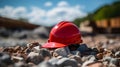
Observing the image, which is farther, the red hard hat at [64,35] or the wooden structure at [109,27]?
the wooden structure at [109,27]

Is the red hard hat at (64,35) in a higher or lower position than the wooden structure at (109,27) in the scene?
lower

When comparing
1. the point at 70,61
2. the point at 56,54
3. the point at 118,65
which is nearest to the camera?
the point at 70,61

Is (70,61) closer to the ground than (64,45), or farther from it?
closer to the ground

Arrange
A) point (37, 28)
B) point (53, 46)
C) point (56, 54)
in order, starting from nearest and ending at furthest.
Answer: point (56, 54) → point (53, 46) → point (37, 28)

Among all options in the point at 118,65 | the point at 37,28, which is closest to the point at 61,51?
the point at 118,65

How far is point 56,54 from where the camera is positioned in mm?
4031

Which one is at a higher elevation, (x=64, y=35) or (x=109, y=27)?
(x=109, y=27)

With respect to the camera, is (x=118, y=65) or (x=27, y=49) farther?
(x=27, y=49)

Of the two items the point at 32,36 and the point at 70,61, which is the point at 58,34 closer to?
the point at 70,61

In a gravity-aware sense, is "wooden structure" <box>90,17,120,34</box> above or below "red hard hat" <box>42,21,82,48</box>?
above

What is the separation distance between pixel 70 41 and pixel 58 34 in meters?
0.22

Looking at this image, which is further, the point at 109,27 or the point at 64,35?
the point at 109,27

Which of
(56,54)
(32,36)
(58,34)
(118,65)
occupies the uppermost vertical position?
(32,36)

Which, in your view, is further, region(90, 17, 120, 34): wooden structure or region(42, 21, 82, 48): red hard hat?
region(90, 17, 120, 34): wooden structure
